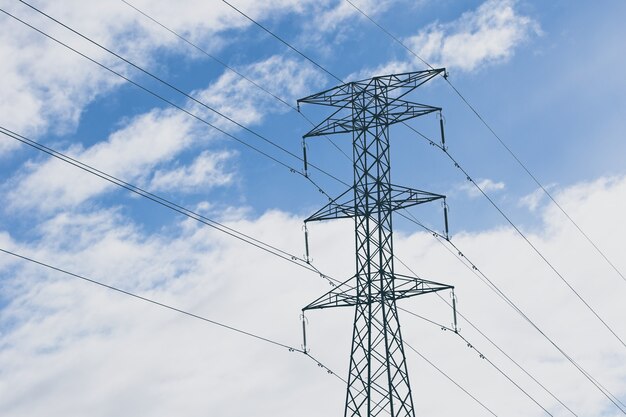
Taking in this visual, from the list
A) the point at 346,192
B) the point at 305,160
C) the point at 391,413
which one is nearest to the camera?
the point at 391,413

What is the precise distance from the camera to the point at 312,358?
164 feet

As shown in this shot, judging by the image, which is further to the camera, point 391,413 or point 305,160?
point 305,160

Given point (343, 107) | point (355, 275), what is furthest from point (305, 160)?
point (355, 275)

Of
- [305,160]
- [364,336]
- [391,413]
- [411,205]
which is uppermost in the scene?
[305,160]

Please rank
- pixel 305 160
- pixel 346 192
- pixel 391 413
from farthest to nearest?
1. pixel 305 160
2. pixel 346 192
3. pixel 391 413

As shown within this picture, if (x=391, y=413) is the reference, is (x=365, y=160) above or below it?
above

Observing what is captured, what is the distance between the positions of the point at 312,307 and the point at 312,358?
446 cm

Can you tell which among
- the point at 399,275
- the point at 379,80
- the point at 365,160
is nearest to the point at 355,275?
the point at 399,275

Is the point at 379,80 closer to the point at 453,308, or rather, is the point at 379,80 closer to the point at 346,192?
the point at 346,192

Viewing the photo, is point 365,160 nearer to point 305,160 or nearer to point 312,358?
point 305,160

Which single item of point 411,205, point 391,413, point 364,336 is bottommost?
point 391,413

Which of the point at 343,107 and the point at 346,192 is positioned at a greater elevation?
the point at 343,107

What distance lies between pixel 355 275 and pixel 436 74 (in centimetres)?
850

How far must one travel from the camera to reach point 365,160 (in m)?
47.7
